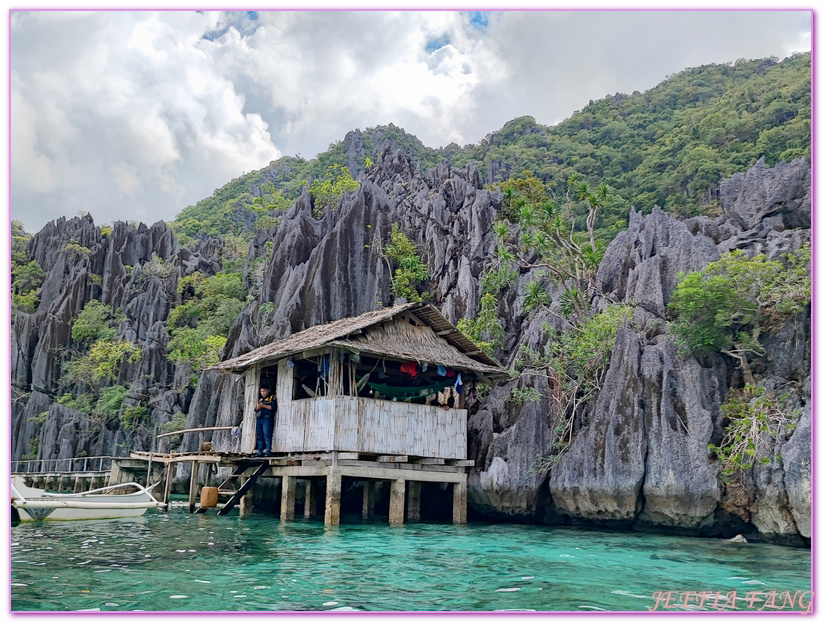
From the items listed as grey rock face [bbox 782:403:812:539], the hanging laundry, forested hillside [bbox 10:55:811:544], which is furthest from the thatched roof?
grey rock face [bbox 782:403:812:539]

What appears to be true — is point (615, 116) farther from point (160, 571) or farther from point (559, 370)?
point (160, 571)

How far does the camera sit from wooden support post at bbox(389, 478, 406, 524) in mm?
17391

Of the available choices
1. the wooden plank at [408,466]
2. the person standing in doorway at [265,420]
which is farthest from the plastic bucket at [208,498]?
the wooden plank at [408,466]

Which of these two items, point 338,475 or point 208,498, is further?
point 208,498

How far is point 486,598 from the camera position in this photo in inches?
333

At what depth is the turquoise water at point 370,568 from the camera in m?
8.06

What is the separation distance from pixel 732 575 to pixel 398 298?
76.6 ft

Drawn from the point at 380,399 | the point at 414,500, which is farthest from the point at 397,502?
the point at 380,399

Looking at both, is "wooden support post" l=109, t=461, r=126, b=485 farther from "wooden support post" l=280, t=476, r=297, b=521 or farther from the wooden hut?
"wooden support post" l=280, t=476, r=297, b=521

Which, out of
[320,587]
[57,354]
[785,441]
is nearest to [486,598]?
[320,587]

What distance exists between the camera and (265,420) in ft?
61.1

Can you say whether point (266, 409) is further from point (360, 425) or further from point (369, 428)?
point (369, 428)

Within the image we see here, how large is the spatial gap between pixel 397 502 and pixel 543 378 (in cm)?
531

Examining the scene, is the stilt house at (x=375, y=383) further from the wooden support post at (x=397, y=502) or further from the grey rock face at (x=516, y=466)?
the grey rock face at (x=516, y=466)
